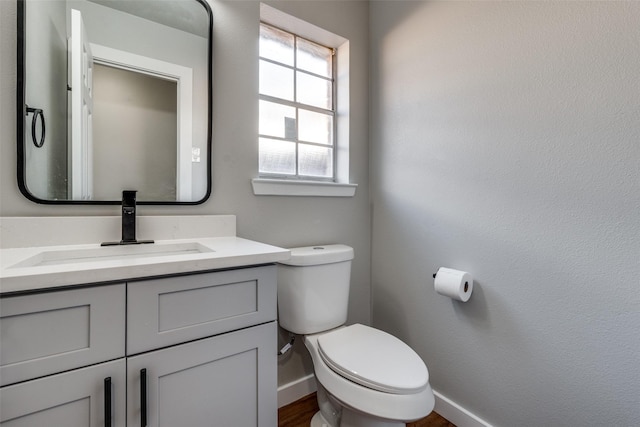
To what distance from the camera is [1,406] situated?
1.97 feet

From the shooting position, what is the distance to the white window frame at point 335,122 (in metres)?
1.45

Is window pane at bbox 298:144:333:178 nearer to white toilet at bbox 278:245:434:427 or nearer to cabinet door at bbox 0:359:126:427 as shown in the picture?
white toilet at bbox 278:245:434:427

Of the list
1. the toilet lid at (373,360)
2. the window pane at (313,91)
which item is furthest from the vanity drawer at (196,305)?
the window pane at (313,91)

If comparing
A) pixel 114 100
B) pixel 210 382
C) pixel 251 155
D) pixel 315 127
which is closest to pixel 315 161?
pixel 315 127

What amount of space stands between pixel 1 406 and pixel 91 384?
0.14 meters

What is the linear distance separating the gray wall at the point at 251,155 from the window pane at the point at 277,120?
0.14 meters

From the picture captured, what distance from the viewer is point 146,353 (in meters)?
0.74

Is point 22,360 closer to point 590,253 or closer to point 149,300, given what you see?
point 149,300

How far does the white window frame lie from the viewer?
4.77ft

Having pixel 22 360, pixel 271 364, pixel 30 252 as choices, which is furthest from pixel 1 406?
pixel 271 364

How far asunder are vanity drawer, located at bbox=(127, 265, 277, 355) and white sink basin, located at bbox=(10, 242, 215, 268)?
203 mm

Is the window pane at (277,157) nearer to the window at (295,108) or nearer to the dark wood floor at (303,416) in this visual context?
the window at (295,108)

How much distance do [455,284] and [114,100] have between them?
1.55 meters

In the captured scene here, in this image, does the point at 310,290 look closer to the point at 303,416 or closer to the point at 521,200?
the point at 303,416
